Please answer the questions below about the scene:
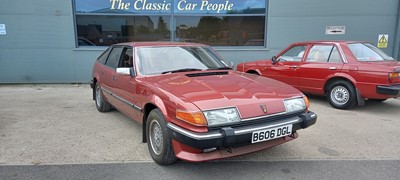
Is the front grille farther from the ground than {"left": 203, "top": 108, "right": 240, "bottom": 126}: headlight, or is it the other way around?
{"left": 203, "top": 108, "right": 240, "bottom": 126}: headlight

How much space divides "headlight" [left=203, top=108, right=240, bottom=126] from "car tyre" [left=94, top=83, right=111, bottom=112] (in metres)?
3.44

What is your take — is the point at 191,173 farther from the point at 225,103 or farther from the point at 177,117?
the point at 225,103

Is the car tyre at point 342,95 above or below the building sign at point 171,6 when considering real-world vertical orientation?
below

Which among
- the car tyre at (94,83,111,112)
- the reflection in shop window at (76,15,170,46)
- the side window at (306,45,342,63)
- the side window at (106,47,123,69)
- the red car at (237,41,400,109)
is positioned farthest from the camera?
the reflection in shop window at (76,15,170,46)

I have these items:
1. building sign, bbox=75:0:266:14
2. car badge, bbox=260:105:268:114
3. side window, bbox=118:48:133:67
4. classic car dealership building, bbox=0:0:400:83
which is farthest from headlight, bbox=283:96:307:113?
building sign, bbox=75:0:266:14

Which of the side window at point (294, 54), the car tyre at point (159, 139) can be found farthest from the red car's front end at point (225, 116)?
the side window at point (294, 54)

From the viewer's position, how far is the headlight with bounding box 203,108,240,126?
2.88 metres

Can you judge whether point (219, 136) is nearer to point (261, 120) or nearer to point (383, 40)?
point (261, 120)

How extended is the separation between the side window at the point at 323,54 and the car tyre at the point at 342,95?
54 centimetres

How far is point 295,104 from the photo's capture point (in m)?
3.38

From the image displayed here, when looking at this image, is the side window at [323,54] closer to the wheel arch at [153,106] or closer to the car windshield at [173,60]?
the car windshield at [173,60]

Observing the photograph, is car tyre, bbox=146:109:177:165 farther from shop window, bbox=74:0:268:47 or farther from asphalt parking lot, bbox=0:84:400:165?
shop window, bbox=74:0:268:47

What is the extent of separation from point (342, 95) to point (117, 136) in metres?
4.67

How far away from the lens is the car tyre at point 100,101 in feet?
18.9
